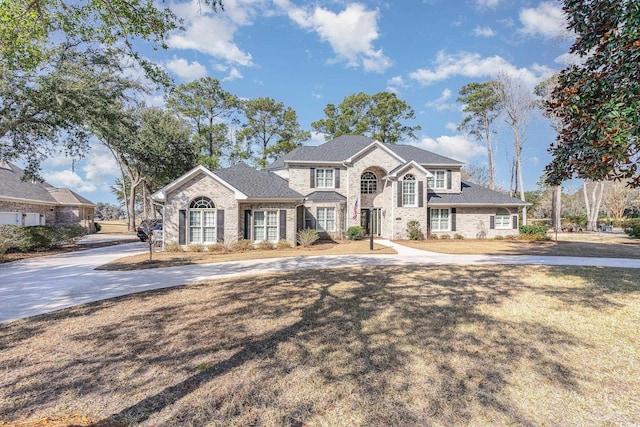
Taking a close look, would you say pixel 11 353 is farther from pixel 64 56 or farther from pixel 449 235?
pixel 449 235

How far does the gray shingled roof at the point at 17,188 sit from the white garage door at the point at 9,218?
4.12 feet

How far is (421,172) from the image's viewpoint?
2139 centimetres

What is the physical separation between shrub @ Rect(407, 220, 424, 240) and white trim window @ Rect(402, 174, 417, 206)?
55.6 inches

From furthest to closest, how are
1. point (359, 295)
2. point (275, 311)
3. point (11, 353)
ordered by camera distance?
point (359, 295) → point (275, 311) → point (11, 353)

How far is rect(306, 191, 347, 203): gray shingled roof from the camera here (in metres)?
21.6

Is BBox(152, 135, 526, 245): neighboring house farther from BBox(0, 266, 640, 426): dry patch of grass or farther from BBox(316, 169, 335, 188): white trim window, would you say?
BBox(0, 266, 640, 426): dry patch of grass

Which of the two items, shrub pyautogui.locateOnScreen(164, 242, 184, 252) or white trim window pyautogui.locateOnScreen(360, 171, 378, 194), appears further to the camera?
white trim window pyautogui.locateOnScreen(360, 171, 378, 194)

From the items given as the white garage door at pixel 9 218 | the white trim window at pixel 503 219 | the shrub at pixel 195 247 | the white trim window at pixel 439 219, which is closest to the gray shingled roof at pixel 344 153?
the white trim window at pixel 439 219

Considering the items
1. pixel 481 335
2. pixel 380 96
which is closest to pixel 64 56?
pixel 481 335

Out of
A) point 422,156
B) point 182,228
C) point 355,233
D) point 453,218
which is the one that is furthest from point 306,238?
point 422,156

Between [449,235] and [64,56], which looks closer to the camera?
[64,56]

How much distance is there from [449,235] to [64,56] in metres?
25.8

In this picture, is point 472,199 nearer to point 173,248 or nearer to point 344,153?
point 344,153

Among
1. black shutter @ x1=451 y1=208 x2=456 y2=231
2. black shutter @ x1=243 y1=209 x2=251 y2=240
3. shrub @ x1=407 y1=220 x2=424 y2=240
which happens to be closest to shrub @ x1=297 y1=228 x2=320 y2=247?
black shutter @ x1=243 y1=209 x2=251 y2=240
